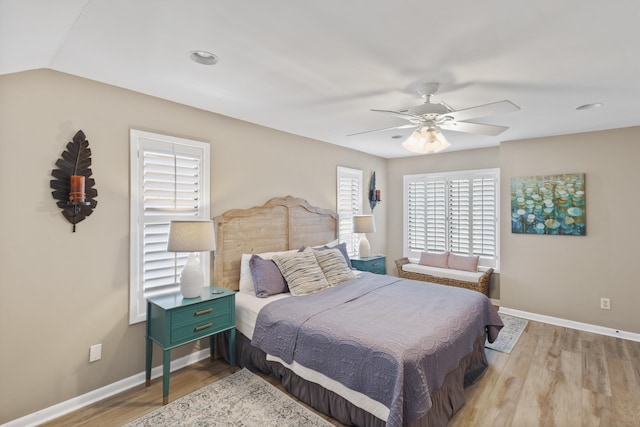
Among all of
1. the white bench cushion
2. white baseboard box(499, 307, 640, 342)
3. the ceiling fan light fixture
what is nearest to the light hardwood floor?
white baseboard box(499, 307, 640, 342)

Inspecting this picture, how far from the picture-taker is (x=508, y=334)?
3789 mm

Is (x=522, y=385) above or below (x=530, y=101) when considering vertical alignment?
below

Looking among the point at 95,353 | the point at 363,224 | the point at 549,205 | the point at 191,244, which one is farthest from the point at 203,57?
the point at 549,205

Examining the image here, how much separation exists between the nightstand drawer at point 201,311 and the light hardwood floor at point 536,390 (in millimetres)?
612

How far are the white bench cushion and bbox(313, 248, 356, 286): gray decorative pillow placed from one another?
1782 millimetres

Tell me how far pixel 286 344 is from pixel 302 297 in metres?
0.60

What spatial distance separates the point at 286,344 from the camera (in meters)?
2.44

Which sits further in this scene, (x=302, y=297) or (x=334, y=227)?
(x=334, y=227)

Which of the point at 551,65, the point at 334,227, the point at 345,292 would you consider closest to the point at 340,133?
the point at 334,227

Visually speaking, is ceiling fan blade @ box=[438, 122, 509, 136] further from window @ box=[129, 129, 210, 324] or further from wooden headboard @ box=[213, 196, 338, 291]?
window @ box=[129, 129, 210, 324]

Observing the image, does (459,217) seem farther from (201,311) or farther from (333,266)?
(201,311)

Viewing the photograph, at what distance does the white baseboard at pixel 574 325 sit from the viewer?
369 cm

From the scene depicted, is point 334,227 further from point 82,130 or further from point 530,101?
point 82,130

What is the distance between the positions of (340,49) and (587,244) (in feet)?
13.2
